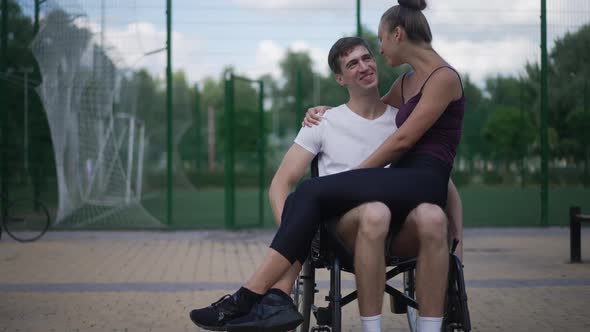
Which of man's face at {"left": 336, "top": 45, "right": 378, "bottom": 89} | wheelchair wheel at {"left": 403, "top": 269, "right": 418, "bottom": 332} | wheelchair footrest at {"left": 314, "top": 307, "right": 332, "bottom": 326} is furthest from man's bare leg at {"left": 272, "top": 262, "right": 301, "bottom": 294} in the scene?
wheelchair wheel at {"left": 403, "top": 269, "right": 418, "bottom": 332}

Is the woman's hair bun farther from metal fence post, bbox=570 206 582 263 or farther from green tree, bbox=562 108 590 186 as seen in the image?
green tree, bbox=562 108 590 186

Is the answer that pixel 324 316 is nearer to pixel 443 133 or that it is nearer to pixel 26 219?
pixel 443 133

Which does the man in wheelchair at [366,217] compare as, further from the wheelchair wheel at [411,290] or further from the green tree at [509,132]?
the green tree at [509,132]

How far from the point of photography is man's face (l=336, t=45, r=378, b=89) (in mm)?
4129

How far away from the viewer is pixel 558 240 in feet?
36.0

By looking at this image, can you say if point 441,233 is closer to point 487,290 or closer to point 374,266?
point 374,266

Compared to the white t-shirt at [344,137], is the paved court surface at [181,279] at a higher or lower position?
lower

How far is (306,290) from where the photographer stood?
164 inches

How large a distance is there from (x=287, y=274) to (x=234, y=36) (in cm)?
876

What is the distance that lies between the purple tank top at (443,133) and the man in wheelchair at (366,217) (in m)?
0.27

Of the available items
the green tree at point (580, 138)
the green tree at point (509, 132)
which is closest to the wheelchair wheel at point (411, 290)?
the green tree at point (580, 138)

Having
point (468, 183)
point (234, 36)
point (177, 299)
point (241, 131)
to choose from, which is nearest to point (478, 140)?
point (468, 183)

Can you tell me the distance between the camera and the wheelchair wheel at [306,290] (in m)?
4.07

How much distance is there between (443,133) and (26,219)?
8.76 metres
